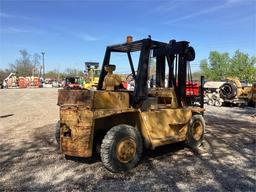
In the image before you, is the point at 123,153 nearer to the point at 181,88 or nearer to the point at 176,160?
the point at 176,160

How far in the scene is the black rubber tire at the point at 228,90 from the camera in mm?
24062

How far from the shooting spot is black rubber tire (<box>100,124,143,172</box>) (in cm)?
636

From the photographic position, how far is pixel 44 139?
9656mm

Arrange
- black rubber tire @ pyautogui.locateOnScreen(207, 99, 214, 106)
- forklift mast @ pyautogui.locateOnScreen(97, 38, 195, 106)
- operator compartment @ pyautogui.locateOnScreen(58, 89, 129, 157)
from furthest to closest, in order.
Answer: black rubber tire @ pyautogui.locateOnScreen(207, 99, 214, 106), forklift mast @ pyautogui.locateOnScreen(97, 38, 195, 106), operator compartment @ pyautogui.locateOnScreen(58, 89, 129, 157)

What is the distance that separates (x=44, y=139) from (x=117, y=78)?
3.43m

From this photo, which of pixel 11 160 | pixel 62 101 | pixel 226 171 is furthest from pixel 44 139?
pixel 226 171

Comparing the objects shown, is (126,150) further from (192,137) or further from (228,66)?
(228,66)

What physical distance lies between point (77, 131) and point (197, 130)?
3.54m

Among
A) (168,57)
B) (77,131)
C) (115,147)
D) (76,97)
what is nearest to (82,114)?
(77,131)

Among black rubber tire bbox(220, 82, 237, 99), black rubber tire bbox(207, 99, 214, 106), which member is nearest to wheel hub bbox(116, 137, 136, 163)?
black rubber tire bbox(220, 82, 237, 99)

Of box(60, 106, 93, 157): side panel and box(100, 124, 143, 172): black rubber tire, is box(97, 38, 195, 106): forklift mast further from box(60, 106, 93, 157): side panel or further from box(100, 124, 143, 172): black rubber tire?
box(60, 106, 93, 157): side panel

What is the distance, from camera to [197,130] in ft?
28.6

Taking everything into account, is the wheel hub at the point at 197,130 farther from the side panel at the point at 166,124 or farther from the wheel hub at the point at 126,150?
the wheel hub at the point at 126,150

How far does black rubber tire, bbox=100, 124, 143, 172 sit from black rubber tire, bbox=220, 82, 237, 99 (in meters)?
18.6
